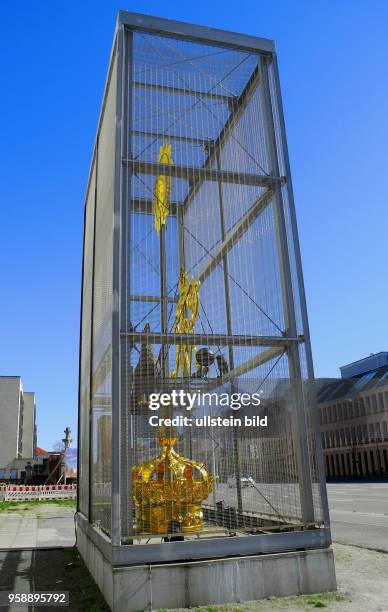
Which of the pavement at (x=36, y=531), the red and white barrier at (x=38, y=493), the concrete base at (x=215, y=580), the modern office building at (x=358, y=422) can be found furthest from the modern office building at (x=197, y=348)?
the modern office building at (x=358, y=422)

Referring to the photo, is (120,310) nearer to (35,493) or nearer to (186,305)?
(186,305)

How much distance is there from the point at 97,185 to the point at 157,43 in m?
3.93

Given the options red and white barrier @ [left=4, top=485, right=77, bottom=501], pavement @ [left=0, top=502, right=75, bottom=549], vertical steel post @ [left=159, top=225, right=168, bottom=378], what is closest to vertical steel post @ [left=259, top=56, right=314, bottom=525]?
vertical steel post @ [left=159, top=225, right=168, bottom=378]

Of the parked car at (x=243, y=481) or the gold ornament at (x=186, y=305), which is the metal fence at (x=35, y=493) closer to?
the gold ornament at (x=186, y=305)

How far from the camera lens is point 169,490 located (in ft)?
28.0

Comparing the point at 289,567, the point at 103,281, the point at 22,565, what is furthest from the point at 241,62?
the point at 22,565

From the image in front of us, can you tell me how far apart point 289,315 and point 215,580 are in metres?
4.32

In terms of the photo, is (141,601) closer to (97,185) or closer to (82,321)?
(97,185)

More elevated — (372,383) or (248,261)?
(372,383)

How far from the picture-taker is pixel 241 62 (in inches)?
425

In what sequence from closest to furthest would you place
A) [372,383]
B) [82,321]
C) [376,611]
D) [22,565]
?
[376,611]
[22,565]
[82,321]
[372,383]

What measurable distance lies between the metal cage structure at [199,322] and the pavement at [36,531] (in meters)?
5.97

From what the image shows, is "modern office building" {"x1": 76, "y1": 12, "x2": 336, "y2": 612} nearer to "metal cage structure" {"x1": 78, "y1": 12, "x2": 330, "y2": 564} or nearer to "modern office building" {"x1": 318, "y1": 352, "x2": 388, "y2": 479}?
"metal cage structure" {"x1": 78, "y1": 12, "x2": 330, "y2": 564}

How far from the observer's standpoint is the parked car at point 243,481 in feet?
28.7
